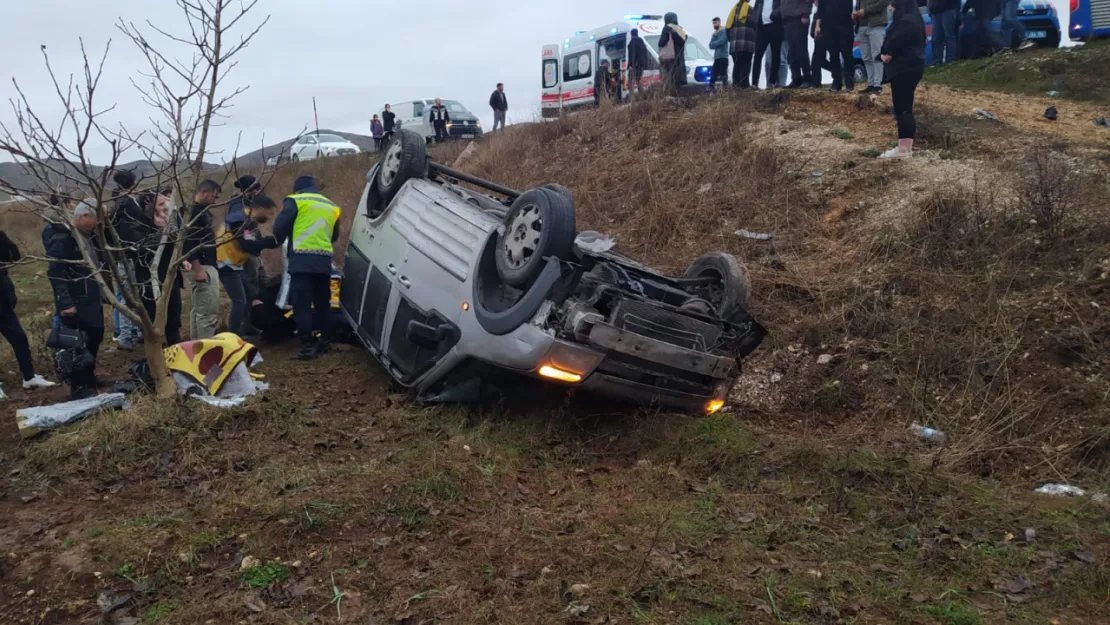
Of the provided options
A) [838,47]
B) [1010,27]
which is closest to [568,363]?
[838,47]

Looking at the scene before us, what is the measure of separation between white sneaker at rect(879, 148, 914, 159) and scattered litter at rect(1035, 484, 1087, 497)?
4.63m

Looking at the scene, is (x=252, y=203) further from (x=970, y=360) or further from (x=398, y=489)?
(x=970, y=360)

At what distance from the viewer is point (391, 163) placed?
6.03m

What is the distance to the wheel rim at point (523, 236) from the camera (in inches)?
172

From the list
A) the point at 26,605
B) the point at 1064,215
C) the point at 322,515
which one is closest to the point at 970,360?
the point at 1064,215

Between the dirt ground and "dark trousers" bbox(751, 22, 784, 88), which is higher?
"dark trousers" bbox(751, 22, 784, 88)

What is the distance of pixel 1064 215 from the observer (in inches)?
238

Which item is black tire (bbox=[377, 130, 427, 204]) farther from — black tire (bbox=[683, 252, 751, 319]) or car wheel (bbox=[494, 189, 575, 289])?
black tire (bbox=[683, 252, 751, 319])

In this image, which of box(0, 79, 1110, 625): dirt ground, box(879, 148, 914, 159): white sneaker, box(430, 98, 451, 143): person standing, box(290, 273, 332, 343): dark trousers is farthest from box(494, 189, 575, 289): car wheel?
box(430, 98, 451, 143): person standing

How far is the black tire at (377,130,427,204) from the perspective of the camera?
229 inches

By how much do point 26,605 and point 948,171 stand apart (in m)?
7.57

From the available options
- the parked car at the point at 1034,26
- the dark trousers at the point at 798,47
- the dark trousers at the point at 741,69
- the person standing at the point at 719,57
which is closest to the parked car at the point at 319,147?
the person standing at the point at 719,57

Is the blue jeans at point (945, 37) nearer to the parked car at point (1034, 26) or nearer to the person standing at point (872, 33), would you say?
the parked car at point (1034, 26)

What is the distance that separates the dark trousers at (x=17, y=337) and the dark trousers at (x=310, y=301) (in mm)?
1913
